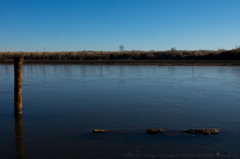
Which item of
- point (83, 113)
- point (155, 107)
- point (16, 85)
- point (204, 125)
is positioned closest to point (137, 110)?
point (155, 107)

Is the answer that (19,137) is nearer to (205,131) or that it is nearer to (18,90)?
(18,90)

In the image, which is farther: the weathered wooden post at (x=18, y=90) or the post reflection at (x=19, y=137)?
the weathered wooden post at (x=18, y=90)

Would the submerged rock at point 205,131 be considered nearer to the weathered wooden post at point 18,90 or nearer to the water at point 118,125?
the water at point 118,125

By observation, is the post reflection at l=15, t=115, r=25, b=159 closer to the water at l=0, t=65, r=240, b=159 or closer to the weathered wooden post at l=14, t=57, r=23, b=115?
the water at l=0, t=65, r=240, b=159

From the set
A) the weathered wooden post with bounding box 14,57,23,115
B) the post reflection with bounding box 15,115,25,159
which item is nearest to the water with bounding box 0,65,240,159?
the post reflection with bounding box 15,115,25,159

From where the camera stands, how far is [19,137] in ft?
17.3

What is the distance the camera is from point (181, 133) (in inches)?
213

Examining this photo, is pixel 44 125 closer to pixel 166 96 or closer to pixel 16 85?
pixel 16 85

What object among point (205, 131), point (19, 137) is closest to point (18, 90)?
point (19, 137)

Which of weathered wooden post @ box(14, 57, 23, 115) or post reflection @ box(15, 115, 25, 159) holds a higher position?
weathered wooden post @ box(14, 57, 23, 115)

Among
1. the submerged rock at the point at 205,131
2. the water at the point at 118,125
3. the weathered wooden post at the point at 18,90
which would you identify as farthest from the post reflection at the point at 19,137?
the submerged rock at the point at 205,131

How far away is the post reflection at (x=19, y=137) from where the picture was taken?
4.49m

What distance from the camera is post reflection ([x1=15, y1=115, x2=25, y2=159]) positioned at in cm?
449

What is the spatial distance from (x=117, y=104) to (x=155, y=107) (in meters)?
1.34
